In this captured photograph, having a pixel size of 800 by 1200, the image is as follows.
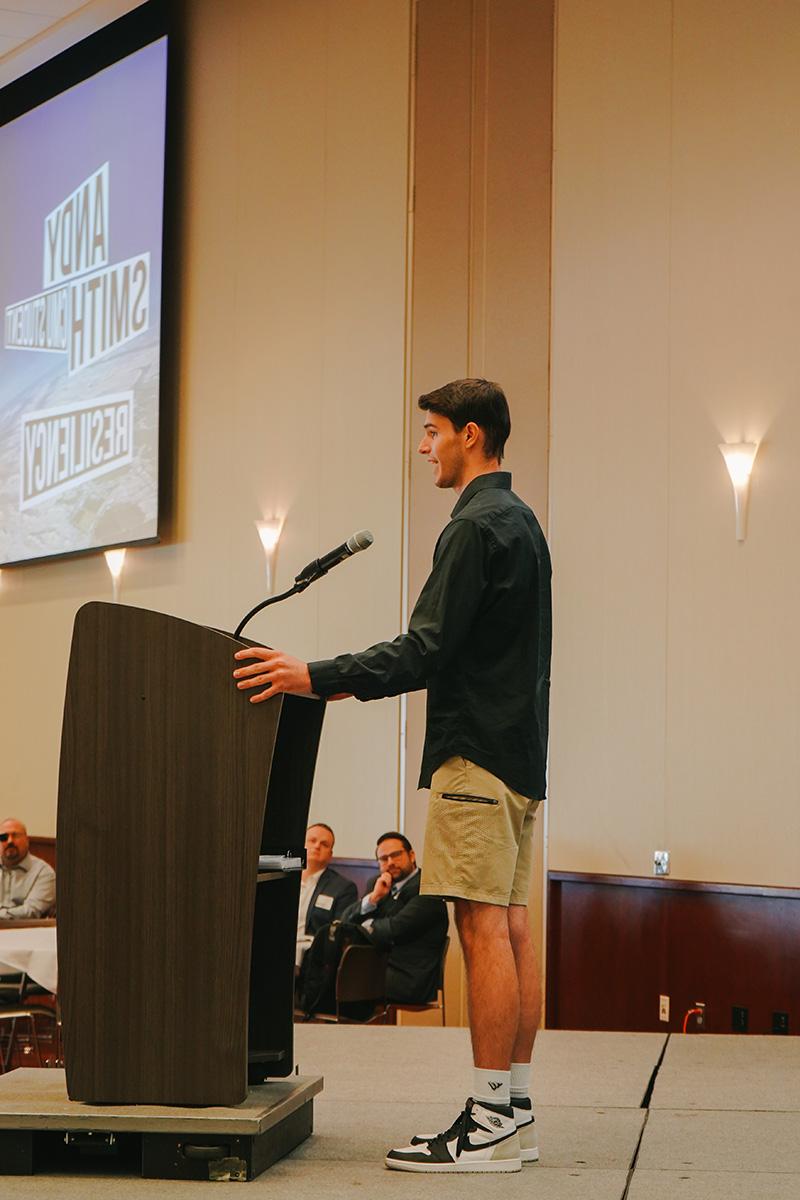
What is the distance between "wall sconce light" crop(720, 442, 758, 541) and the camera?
20.5ft

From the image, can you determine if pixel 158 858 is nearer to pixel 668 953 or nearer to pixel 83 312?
pixel 668 953

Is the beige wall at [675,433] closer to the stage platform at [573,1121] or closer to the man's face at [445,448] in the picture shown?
the stage platform at [573,1121]

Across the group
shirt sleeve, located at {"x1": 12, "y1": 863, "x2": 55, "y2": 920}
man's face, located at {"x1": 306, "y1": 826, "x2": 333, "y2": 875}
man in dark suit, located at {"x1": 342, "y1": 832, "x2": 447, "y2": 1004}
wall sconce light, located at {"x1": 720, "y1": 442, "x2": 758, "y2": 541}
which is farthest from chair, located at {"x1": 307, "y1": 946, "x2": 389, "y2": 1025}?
wall sconce light, located at {"x1": 720, "y1": 442, "x2": 758, "y2": 541}

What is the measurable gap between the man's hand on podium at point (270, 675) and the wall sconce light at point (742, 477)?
4318mm

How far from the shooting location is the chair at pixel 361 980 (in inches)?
211

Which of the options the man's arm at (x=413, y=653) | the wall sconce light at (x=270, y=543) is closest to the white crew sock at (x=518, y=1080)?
the man's arm at (x=413, y=653)

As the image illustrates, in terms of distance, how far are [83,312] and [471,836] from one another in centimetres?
762

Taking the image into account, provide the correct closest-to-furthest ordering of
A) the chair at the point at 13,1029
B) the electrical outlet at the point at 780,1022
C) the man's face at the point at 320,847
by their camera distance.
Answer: the chair at the point at 13,1029
the electrical outlet at the point at 780,1022
the man's face at the point at 320,847

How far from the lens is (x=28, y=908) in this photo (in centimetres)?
721

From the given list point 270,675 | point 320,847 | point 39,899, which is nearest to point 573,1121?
point 270,675

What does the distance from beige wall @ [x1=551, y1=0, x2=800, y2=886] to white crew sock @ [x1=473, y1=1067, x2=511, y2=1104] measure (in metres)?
3.96

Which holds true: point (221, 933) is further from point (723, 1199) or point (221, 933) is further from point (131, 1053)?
point (723, 1199)

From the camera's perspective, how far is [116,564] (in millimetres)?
9086

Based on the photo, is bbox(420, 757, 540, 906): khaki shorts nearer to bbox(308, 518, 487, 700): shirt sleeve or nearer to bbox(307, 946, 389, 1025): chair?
bbox(308, 518, 487, 700): shirt sleeve
